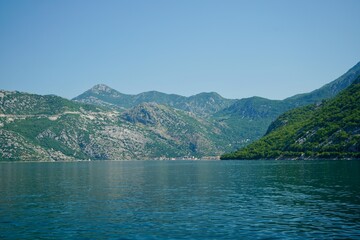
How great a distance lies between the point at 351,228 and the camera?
44.1 m

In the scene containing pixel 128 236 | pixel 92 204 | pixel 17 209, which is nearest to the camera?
pixel 128 236

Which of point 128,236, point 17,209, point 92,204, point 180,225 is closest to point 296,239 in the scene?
point 180,225

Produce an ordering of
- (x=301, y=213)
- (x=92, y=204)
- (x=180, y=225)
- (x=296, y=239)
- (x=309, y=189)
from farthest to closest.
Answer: (x=309, y=189), (x=92, y=204), (x=301, y=213), (x=180, y=225), (x=296, y=239)

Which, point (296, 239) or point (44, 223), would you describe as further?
point (44, 223)

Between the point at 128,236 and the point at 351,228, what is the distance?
2779 centimetres

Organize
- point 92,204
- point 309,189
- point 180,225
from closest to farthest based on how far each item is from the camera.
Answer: point 180,225, point 92,204, point 309,189

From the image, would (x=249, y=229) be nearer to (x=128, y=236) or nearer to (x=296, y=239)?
(x=296, y=239)

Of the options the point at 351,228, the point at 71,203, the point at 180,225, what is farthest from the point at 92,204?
the point at 351,228

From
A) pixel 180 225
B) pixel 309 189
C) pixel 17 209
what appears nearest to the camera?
pixel 180 225

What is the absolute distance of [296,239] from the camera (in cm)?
4009

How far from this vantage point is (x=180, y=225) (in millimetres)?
49219

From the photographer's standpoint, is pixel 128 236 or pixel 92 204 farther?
pixel 92 204

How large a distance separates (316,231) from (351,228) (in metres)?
4.54

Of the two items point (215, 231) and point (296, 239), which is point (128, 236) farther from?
point (296, 239)
